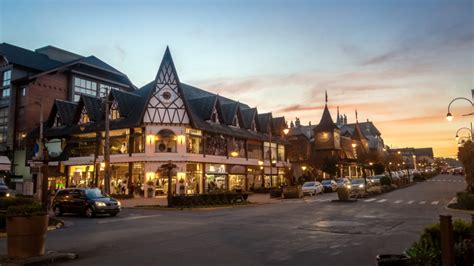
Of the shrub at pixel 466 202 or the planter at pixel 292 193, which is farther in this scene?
the planter at pixel 292 193

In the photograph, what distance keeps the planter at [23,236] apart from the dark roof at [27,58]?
55202 mm

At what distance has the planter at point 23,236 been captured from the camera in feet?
32.0

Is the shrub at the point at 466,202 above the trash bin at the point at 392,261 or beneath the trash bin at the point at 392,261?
beneath

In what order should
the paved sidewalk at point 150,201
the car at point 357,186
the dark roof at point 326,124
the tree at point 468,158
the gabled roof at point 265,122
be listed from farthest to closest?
the dark roof at point 326,124 < the gabled roof at point 265,122 < the car at point 357,186 < the paved sidewalk at point 150,201 < the tree at point 468,158

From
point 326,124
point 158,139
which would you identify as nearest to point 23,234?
point 158,139

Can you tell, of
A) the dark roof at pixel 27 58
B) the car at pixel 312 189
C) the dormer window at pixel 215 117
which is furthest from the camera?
the dark roof at pixel 27 58

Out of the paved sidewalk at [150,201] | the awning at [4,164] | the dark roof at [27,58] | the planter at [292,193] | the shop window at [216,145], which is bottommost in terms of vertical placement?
A: the paved sidewalk at [150,201]

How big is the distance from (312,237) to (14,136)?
181 feet

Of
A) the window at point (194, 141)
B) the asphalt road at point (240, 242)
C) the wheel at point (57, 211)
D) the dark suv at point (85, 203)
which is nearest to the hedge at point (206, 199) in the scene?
the dark suv at point (85, 203)

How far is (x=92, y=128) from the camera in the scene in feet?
161

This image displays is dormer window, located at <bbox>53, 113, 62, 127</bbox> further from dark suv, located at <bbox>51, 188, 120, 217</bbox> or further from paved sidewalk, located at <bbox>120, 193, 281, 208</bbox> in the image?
dark suv, located at <bbox>51, 188, 120, 217</bbox>

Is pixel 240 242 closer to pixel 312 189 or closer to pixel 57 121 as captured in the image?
pixel 312 189

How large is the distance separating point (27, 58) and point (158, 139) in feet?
94.4

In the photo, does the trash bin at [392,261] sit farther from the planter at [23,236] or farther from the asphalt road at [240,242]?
the planter at [23,236]
